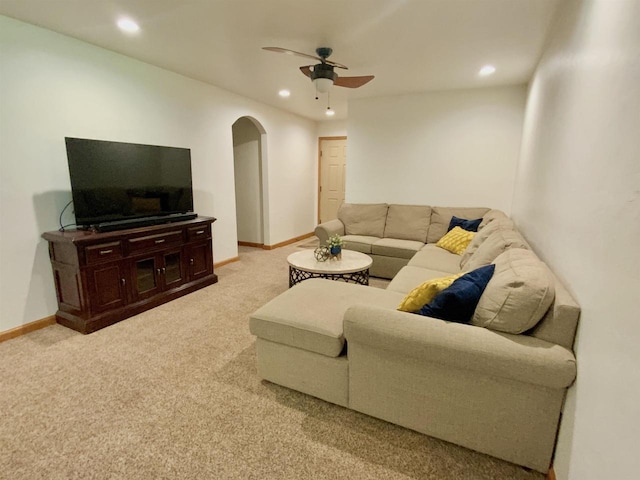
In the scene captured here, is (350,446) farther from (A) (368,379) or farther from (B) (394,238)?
(B) (394,238)

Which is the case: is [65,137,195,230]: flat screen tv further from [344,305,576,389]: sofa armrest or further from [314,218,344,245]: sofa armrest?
[344,305,576,389]: sofa armrest

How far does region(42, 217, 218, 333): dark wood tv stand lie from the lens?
2566mm

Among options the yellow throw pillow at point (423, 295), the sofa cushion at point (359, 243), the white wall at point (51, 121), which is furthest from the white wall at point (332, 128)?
the yellow throw pillow at point (423, 295)

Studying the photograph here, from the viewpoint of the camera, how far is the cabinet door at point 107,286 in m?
2.61

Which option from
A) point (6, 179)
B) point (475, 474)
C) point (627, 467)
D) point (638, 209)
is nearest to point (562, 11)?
point (638, 209)

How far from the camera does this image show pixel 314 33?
2.53 metres

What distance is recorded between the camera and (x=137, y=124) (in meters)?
3.30

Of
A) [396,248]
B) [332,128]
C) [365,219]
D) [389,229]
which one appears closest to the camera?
[396,248]

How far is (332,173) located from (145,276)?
464 cm

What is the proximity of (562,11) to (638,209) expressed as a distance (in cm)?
205

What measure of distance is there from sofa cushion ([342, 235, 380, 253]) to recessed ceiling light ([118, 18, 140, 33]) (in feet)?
10.0

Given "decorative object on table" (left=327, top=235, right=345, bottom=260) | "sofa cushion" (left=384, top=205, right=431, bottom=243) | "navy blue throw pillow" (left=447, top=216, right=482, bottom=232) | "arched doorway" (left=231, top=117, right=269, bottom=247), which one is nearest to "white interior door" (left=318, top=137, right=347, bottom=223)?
"arched doorway" (left=231, top=117, right=269, bottom=247)

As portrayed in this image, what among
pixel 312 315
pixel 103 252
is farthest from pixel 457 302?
pixel 103 252

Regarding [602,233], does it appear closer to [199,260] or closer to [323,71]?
[323,71]
